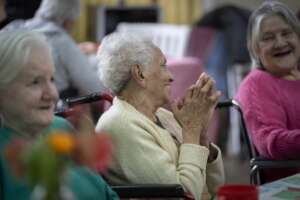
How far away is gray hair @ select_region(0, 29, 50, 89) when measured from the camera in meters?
1.57

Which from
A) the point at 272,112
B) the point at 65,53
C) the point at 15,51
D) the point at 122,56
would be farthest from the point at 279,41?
the point at 15,51

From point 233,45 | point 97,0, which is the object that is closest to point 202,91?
point 233,45

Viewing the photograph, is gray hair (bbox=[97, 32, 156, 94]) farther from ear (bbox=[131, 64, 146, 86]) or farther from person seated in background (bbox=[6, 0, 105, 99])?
person seated in background (bbox=[6, 0, 105, 99])

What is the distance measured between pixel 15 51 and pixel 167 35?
4.49 m

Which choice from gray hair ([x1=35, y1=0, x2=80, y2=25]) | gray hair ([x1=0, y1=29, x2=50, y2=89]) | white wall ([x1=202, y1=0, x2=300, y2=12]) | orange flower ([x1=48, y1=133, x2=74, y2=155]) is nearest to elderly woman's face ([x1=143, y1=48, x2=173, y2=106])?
gray hair ([x1=0, y1=29, x2=50, y2=89])

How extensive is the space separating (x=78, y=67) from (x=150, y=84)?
4.62 feet

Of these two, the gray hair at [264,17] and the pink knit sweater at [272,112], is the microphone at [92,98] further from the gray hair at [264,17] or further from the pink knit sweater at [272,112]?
the gray hair at [264,17]

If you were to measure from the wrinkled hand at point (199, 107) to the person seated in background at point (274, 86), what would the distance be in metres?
0.41

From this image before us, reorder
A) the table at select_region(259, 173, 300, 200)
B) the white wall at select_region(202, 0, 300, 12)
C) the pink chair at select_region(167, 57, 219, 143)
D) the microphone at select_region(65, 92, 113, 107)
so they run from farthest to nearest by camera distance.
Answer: the white wall at select_region(202, 0, 300, 12), the pink chair at select_region(167, 57, 219, 143), the microphone at select_region(65, 92, 113, 107), the table at select_region(259, 173, 300, 200)

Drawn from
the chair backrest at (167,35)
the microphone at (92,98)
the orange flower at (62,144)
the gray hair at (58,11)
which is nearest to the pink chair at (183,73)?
the gray hair at (58,11)

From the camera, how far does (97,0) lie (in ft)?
20.6

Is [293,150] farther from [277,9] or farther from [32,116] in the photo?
[32,116]

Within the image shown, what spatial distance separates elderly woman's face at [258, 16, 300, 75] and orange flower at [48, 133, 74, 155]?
1.86 m

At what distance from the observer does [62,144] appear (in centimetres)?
88
